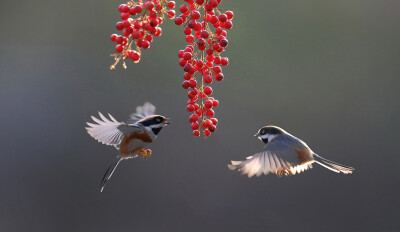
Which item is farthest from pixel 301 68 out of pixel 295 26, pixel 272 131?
pixel 272 131

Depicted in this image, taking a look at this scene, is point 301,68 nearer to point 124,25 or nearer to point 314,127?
point 314,127

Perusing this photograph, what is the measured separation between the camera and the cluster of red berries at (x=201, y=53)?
172 centimetres

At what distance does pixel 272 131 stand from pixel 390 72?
3.64 m

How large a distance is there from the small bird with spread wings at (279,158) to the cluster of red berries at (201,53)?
9.5 inches

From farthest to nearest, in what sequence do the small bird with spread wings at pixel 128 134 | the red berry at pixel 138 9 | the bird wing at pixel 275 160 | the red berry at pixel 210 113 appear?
1. the small bird with spread wings at pixel 128 134
2. the bird wing at pixel 275 160
3. the red berry at pixel 210 113
4. the red berry at pixel 138 9

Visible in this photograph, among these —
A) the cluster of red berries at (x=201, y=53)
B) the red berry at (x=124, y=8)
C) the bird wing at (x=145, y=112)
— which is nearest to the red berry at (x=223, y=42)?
the cluster of red berries at (x=201, y=53)

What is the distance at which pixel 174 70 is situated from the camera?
5.45 metres

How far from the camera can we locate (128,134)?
239 centimetres

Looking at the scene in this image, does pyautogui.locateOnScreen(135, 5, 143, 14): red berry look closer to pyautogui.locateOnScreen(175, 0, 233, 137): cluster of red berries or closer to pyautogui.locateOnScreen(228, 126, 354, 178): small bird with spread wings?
pyautogui.locateOnScreen(175, 0, 233, 137): cluster of red berries

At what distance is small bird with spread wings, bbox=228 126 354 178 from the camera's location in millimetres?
2090

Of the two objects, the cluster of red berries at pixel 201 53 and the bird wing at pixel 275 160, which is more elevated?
the cluster of red berries at pixel 201 53

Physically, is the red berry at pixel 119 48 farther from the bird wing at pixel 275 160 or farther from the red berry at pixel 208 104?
the bird wing at pixel 275 160

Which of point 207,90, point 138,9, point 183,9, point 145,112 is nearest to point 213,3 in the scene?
point 183,9

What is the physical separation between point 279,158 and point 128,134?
2.47 ft
